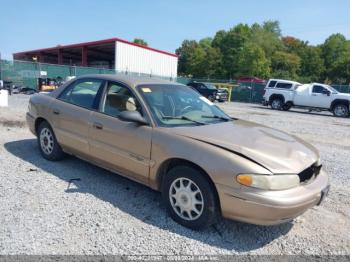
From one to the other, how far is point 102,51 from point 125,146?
42.7 m

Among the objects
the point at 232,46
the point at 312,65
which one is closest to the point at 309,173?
the point at 312,65

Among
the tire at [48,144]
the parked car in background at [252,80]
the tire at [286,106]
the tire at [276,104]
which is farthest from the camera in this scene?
the parked car in background at [252,80]

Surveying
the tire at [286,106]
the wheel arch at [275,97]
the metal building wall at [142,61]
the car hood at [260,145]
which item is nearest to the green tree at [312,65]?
the metal building wall at [142,61]

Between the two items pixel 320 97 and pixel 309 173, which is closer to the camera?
pixel 309 173

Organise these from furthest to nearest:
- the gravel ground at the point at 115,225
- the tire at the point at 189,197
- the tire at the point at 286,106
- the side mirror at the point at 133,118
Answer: the tire at the point at 286,106, the side mirror at the point at 133,118, the tire at the point at 189,197, the gravel ground at the point at 115,225

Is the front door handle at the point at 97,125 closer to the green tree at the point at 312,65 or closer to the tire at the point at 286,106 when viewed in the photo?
the tire at the point at 286,106

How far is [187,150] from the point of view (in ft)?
11.5

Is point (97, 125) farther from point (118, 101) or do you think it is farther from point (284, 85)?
point (284, 85)

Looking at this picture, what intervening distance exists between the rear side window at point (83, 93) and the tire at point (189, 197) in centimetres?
181

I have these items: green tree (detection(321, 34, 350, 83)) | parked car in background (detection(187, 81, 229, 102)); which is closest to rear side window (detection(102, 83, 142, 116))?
parked car in background (detection(187, 81, 229, 102))

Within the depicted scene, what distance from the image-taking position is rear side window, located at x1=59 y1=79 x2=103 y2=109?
4.84m

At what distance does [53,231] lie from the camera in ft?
11.1

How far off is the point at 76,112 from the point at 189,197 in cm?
232

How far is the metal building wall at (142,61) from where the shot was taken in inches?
1411
